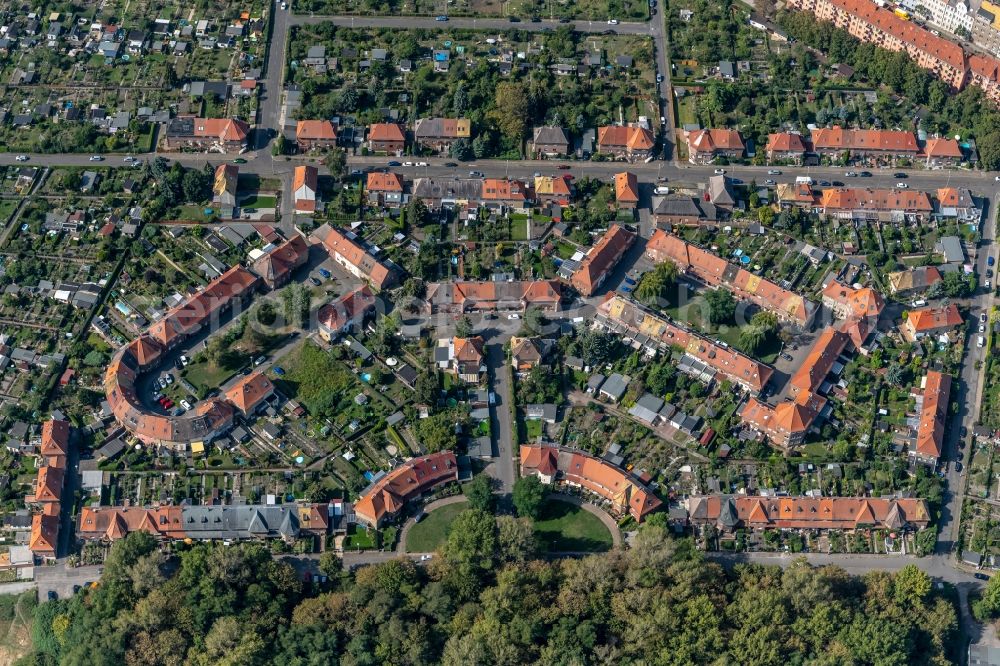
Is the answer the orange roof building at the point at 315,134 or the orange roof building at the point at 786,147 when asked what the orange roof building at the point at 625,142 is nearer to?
the orange roof building at the point at 786,147

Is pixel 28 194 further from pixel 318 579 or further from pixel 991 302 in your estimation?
pixel 991 302

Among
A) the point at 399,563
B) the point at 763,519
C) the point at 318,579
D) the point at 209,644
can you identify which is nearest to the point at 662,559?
the point at 763,519

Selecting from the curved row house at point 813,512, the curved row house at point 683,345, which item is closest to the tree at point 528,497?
the curved row house at point 813,512

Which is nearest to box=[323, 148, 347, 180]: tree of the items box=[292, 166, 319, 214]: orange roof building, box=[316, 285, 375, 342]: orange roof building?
box=[292, 166, 319, 214]: orange roof building

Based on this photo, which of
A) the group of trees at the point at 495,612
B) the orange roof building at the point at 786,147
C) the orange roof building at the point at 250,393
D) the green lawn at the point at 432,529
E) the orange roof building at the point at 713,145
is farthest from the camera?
the orange roof building at the point at 786,147

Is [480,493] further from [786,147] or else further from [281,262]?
[786,147]

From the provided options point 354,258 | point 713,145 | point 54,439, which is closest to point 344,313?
point 354,258
